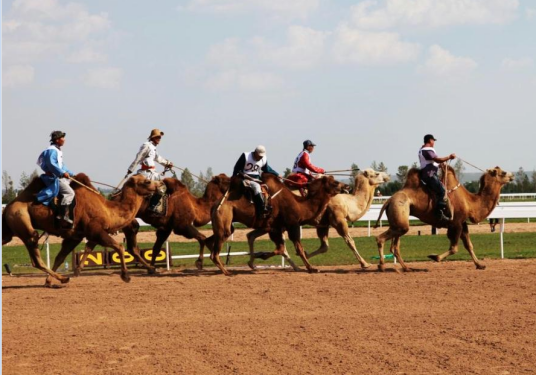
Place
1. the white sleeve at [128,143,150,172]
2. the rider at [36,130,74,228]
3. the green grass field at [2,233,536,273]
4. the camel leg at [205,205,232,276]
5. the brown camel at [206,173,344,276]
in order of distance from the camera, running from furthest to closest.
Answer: the green grass field at [2,233,536,273] < the white sleeve at [128,143,150,172] < the brown camel at [206,173,344,276] < the camel leg at [205,205,232,276] < the rider at [36,130,74,228]

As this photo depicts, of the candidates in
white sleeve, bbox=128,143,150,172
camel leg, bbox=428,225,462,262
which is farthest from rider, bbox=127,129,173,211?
camel leg, bbox=428,225,462,262

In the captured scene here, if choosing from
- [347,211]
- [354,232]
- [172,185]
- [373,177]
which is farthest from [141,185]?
[354,232]

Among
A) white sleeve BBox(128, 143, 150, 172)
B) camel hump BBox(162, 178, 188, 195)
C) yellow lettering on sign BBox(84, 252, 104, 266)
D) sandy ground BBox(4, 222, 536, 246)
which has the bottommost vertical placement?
sandy ground BBox(4, 222, 536, 246)

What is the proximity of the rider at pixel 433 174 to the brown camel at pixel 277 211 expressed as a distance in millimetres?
1676

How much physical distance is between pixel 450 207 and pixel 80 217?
282 inches

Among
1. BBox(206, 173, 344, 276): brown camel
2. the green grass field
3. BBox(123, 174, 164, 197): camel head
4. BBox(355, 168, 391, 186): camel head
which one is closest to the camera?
BBox(123, 174, 164, 197): camel head

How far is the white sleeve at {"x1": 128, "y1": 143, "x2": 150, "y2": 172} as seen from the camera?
17344 mm

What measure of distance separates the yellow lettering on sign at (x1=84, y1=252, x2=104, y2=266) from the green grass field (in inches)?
62.6

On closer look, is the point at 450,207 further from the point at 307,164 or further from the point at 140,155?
the point at 140,155

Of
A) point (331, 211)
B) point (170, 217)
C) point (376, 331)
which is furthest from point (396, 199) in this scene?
point (376, 331)

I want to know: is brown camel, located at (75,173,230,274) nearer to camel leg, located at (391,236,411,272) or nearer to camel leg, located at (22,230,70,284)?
camel leg, located at (22,230,70,284)

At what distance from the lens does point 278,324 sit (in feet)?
35.9

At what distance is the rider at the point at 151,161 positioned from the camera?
1734 centimetres

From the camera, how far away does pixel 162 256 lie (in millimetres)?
19531
